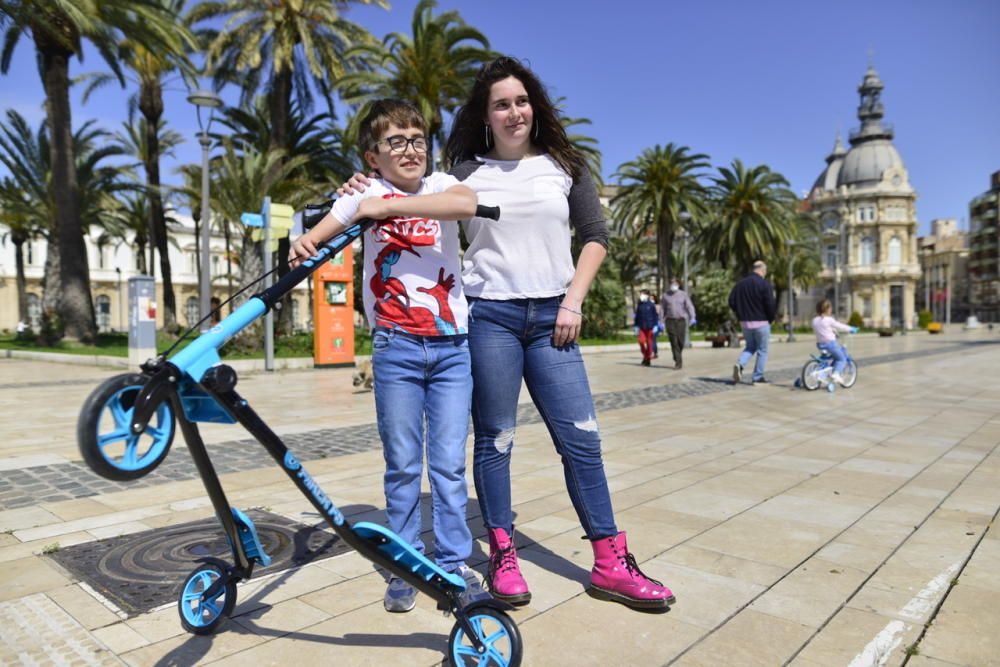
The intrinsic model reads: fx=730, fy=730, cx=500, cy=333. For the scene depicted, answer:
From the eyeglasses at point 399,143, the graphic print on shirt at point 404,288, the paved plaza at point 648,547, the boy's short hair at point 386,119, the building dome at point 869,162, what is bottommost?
the paved plaza at point 648,547

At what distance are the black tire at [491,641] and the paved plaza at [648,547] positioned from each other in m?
0.18

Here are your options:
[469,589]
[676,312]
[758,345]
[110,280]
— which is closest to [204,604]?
[469,589]

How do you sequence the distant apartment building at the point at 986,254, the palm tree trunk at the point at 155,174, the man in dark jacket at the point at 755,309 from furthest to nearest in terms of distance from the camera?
the distant apartment building at the point at 986,254 → the palm tree trunk at the point at 155,174 → the man in dark jacket at the point at 755,309

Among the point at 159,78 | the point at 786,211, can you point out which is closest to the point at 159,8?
the point at 159,78

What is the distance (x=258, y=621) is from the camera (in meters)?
2.63

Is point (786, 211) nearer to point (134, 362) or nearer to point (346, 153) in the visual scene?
point (346, 153)

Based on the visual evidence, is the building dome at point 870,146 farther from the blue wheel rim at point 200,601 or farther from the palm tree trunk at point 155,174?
the blue wheel rim at point 200,601

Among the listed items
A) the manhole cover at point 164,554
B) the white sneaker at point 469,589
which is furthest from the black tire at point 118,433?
the manhole cover at point 164,554

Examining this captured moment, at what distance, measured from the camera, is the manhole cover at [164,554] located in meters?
2.92

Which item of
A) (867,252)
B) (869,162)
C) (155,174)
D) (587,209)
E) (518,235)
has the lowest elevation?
(518,235)

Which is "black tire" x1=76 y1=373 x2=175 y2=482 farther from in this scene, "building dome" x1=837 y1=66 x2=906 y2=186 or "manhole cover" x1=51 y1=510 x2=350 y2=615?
"building dome" x1=837 y1=66 x2=906 y2=186

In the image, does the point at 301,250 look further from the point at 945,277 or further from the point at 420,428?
the point at 945,277

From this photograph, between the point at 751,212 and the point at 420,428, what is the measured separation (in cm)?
3531

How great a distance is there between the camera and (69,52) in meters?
20.5
